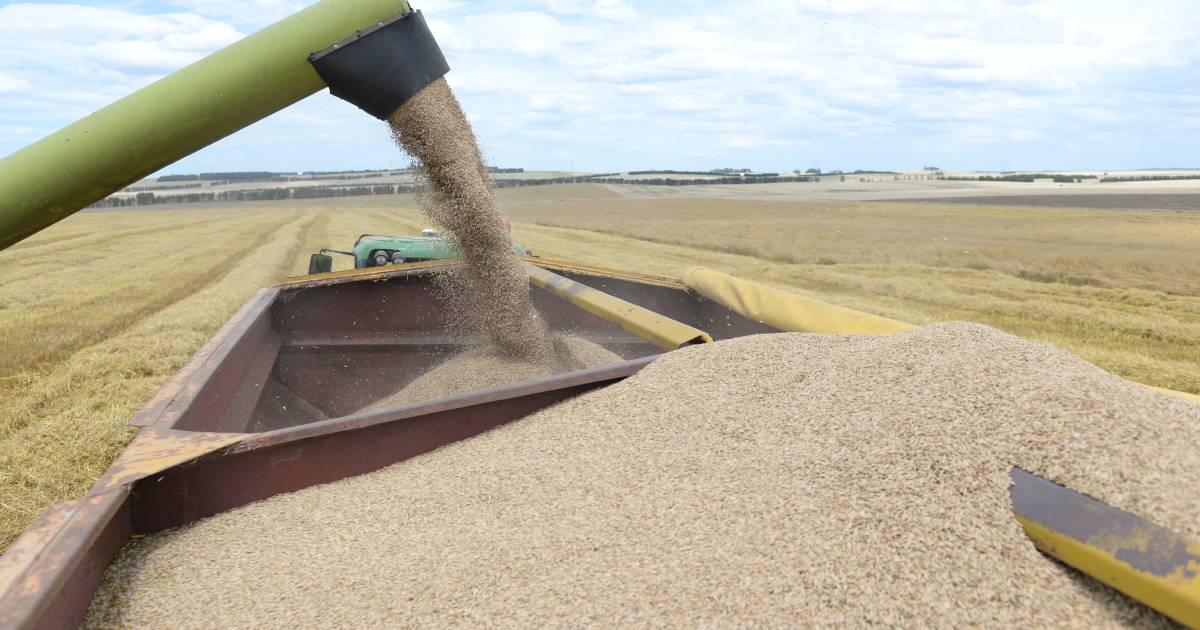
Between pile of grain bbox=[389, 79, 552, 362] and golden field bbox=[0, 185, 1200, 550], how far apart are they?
195 centimetres

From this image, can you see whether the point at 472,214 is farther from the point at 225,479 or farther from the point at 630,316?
the point at 225,479

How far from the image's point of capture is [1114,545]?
1.48 m

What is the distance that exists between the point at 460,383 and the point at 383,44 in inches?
69.6

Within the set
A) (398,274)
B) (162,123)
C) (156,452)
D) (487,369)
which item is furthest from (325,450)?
(398,274)

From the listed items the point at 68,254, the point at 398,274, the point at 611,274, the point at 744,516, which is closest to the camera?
the point at 744,516

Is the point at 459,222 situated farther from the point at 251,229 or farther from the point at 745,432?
the point at 251,229

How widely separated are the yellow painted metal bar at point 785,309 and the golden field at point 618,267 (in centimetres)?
299

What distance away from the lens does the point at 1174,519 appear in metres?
1.50

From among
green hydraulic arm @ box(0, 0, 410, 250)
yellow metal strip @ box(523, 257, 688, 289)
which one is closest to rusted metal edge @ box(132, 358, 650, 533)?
green hydraulic arm @ box(0, 0, 410, 250)

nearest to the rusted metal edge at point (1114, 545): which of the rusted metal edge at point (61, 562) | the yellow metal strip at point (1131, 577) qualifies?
the yellow metal strip at point (1131, 577)

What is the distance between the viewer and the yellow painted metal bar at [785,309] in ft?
11.1

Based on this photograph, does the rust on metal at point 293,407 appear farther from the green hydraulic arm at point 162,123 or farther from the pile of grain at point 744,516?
the green hydraulic arm at point 162,123

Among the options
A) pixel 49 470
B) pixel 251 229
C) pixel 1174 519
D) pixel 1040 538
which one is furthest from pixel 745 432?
pixel 251 229

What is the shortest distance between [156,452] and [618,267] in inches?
376
